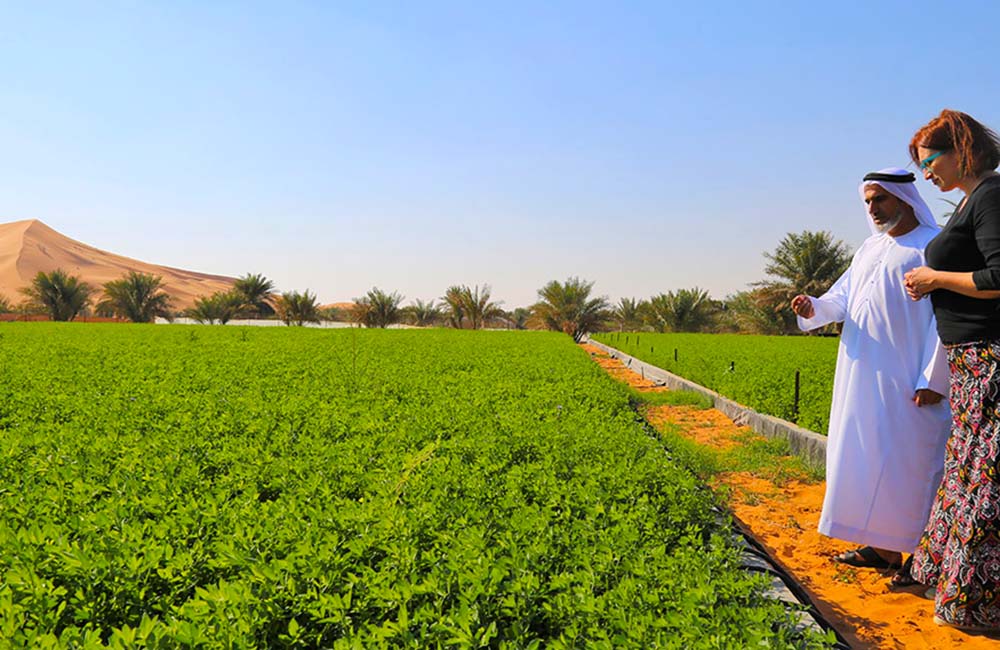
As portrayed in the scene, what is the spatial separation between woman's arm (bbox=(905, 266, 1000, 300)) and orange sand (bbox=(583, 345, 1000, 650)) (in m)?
1.51

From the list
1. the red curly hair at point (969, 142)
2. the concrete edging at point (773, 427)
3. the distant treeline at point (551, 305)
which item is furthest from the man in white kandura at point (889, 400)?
the distant treeline at point (551, 305)

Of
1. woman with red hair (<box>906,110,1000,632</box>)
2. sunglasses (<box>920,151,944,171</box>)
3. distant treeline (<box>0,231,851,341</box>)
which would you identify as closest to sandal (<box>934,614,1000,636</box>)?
woman with red hair (<box>906,110,1000,632</box>)

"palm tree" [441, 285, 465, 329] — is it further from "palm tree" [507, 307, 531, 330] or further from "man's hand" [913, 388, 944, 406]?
"man's hand" [913, 388, 944, 406]

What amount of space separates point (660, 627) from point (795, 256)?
42.0 meters

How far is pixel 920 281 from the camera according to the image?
3.08 meters

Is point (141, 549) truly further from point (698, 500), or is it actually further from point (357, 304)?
point (357, 304)

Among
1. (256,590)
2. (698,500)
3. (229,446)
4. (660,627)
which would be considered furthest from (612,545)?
(229,446)

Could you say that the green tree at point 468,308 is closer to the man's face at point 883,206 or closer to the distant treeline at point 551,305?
the distant treeline at point 551,305

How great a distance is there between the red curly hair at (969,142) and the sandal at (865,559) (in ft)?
7.47

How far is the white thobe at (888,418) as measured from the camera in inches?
132

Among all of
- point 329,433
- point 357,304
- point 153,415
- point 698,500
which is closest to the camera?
point 698,500

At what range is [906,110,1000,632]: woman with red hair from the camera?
9.14 feet

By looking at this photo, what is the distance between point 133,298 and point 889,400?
46797 millimetres

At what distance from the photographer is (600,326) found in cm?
3856
